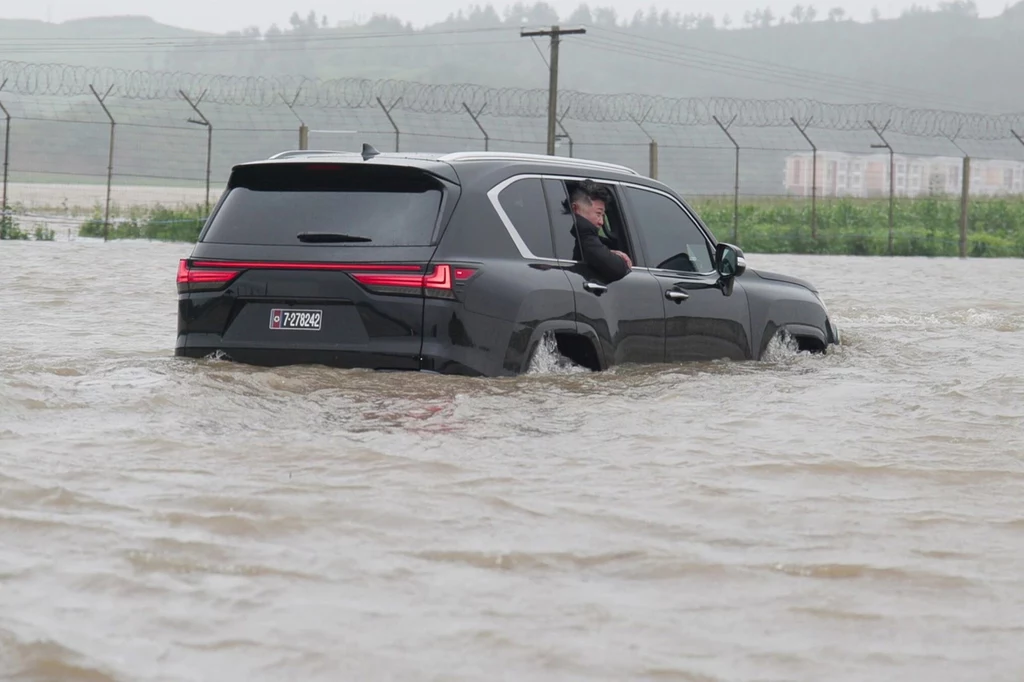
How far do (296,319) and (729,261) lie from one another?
281 cm

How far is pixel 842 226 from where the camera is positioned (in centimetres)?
3697

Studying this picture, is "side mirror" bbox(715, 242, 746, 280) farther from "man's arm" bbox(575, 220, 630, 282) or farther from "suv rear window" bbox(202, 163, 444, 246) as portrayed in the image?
"suv rear window" bbox(202, 163, 444, 246)

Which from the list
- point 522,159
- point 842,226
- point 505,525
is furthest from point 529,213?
point 842,226

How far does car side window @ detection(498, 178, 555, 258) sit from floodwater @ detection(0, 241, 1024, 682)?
60cm

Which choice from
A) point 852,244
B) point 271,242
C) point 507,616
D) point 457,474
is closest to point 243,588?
point 507,616

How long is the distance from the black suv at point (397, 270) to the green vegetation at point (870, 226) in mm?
23110

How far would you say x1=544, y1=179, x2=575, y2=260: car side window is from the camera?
8.17 m

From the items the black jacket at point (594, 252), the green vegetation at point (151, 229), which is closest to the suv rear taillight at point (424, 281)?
the black jacket at point (594, 252)

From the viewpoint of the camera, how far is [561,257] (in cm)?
813

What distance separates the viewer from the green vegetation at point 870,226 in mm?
32281

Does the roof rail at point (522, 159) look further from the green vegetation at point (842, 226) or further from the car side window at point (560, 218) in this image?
the green vegetation at point (842, 226)

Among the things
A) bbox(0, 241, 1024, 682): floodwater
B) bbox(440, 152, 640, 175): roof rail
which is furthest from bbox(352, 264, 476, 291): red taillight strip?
bbox(440, 152, 640, 175): roof rail

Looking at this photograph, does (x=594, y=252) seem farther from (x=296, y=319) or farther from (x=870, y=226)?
(x=870, y=226)

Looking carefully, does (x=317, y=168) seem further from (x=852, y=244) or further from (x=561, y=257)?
(x=852, y=244)
